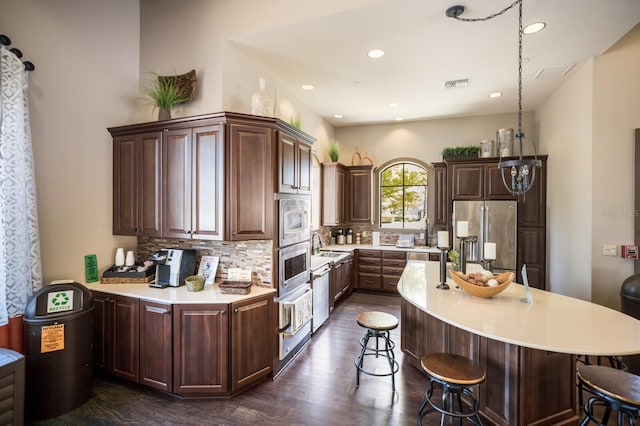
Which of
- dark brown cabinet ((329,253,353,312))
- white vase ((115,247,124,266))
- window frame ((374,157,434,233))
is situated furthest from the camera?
window frame ((374,157,434,233))

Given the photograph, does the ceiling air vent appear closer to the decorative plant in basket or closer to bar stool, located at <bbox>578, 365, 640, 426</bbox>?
the decorative plant in basket

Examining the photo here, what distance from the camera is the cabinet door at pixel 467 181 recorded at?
17.2ft

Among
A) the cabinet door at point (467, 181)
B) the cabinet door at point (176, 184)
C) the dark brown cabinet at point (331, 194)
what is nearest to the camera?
the cabinet door at point (176, 184)

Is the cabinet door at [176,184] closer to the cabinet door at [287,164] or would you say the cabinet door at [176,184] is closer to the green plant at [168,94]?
the green plant at [168,94]

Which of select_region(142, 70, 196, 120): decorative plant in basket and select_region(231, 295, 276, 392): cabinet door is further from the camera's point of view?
select_region(142, 70, 196, 120): decorative plant in basket

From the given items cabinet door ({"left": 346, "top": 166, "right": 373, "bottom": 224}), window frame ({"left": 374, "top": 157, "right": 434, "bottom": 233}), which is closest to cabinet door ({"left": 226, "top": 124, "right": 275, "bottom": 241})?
cabinet door ({"left": 346, "top": 166, "right": 373, "bottom": 224})

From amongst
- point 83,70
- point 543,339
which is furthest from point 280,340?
point 83,70

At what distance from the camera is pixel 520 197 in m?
5.04

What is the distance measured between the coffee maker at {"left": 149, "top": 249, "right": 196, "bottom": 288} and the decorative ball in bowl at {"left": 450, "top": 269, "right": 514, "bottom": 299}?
8.33ft

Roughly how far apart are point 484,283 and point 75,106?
412 centimetres

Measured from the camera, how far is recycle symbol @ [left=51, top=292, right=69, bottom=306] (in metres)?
2.45

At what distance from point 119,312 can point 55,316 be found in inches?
18.4

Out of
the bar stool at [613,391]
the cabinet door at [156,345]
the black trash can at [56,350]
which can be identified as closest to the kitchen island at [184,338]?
the cabinet door at [156,345]

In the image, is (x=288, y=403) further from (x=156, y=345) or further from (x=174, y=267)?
(x=174, y=267)
